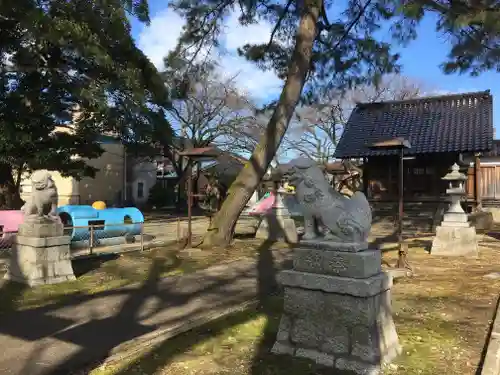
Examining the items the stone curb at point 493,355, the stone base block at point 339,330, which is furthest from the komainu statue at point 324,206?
the stone curb at point 493,355

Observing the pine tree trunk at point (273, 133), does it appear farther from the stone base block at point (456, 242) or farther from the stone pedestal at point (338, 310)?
the stone pedestal at point (338, 310)

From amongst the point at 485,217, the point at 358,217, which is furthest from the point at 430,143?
the point at 358,217

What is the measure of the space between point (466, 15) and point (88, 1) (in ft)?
32.6

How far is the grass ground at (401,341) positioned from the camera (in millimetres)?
4410

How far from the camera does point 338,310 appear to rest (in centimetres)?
445

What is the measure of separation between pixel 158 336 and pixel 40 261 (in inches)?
Answer: 153

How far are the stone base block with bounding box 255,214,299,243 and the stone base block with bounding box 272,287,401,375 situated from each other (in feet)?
31.3

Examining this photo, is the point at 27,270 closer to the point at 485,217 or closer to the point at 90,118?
the point at 90,118

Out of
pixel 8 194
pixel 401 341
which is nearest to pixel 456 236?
pixel 401 341

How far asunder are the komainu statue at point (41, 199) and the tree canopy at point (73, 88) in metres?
5.15

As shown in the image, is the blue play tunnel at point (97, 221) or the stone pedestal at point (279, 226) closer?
the blue play tunnel at point (97, 221)

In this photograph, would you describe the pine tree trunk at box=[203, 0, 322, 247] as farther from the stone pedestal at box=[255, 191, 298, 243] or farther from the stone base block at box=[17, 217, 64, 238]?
the stone base block at box=[17, 217, 64, 238]

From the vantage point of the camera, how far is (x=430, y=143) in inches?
774

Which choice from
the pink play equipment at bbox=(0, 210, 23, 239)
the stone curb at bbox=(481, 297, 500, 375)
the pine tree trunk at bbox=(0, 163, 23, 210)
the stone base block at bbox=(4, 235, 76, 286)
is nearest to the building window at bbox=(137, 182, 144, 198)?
the pine tree trunk at bbox=(0, 163, 23, 210)
